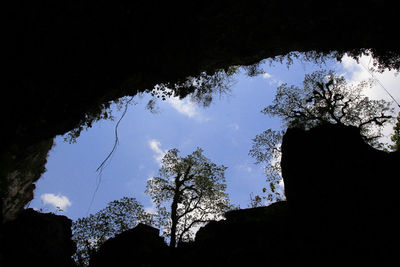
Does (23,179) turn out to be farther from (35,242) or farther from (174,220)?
(174,220)

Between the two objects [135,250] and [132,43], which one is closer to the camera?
[132,43]

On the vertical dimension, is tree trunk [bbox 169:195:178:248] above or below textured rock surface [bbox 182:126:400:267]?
above

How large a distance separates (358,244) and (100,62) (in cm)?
960

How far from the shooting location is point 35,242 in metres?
12.6

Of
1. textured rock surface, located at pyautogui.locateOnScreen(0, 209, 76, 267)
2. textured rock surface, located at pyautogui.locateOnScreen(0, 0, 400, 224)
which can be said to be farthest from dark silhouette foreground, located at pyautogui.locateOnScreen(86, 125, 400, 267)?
textured rock surface, located at pyautogui.locateOnScreen(0, 209, 76, 267)

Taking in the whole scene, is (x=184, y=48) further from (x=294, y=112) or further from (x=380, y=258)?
(x=294, y=112)

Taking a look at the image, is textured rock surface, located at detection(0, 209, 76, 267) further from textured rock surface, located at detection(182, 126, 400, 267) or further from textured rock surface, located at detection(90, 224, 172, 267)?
textured rock surface, located at detection(182, 126, 400, 267)

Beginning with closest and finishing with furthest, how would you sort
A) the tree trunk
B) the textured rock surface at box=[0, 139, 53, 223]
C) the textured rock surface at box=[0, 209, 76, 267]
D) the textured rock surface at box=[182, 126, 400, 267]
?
the textured rock surface at box=[182, 126, 400, 267] < the textured rock surface at box=[0, 139, 53, 223] < the textured rock surface at box=[0, 209, 76, 267] < the tree trunk

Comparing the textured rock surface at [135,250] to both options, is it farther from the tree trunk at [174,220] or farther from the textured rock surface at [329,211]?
the tree trunk at [174,220]

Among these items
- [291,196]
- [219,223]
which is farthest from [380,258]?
[219,223]

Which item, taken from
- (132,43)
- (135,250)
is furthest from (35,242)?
(132,43)

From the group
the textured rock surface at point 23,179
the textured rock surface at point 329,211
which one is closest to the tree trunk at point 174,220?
the textured rock surface at point 329,211

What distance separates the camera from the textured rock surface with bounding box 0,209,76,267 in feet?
38.4

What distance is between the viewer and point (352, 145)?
627 cm
